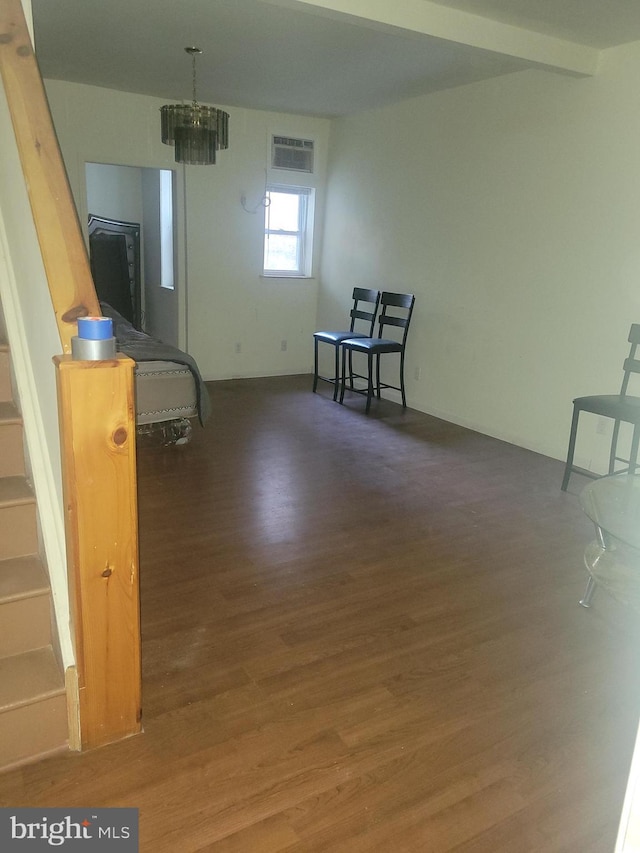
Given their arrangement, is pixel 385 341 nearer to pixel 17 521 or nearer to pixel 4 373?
pixel 4 373

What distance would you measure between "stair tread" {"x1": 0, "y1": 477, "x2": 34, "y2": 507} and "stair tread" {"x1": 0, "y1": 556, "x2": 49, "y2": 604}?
0.18m

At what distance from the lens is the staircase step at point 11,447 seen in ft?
6.25

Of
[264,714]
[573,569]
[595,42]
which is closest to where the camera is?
[264,714]

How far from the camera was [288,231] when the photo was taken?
6.55 metres

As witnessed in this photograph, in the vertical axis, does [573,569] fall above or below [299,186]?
below

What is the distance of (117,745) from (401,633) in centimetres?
105

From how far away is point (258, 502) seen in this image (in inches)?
134

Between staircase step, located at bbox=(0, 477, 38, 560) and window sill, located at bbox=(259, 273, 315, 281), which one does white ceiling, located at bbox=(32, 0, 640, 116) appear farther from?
staircase step, located at bbox=(0, 477, 38, 560)

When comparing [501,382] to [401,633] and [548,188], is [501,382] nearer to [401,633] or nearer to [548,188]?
[548,188]

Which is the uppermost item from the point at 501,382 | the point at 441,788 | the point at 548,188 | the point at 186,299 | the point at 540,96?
the point at 540,96

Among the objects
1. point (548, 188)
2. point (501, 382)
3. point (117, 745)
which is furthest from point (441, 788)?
point (548, 188)

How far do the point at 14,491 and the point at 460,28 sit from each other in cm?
319

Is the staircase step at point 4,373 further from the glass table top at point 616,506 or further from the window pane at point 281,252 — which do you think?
the window pane at point 281,252

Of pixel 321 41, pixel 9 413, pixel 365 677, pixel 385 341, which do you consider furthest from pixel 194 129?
pixel 365 677
